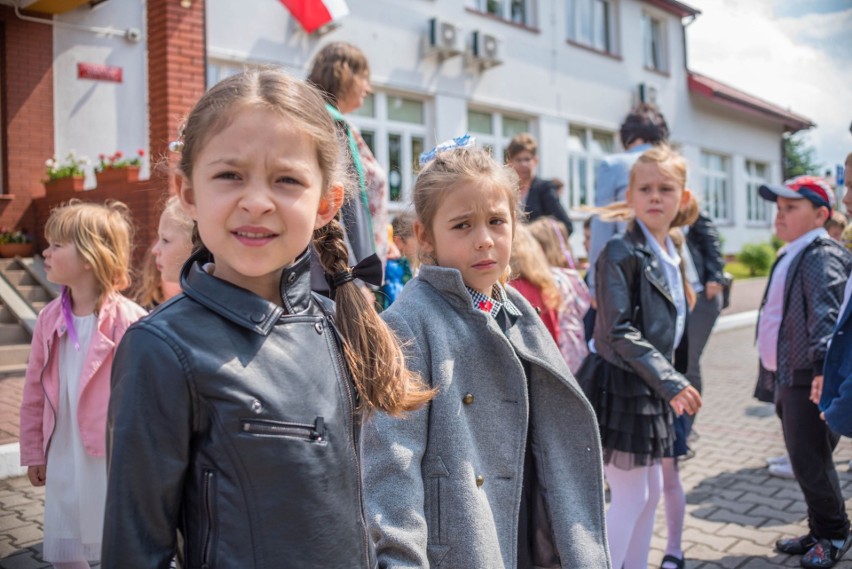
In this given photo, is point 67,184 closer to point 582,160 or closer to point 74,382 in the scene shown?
point 74,382

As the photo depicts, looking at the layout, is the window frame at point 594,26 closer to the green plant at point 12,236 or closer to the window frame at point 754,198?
the window frame at point 754,198

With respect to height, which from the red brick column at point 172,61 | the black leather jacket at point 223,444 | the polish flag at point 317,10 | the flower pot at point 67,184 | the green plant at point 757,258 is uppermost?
the polish flag at point 317,10

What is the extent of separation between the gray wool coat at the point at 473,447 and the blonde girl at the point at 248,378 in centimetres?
27

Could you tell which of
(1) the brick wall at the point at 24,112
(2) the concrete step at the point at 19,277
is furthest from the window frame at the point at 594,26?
(2) the concrete step at the point at 19,277

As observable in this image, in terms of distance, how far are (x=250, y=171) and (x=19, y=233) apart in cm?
966

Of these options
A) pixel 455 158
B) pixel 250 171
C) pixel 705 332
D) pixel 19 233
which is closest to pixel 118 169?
pixel 19 233

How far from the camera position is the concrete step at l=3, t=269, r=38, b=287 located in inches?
346

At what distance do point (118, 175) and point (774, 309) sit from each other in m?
7.00

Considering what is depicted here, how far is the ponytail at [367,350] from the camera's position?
5.17ft

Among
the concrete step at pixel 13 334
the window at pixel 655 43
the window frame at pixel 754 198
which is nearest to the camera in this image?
the concrete step at pixel 13 334

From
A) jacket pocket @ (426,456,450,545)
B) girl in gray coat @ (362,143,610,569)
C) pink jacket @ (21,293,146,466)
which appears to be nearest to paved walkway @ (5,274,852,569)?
pink jacket @ (21,293,146,466)

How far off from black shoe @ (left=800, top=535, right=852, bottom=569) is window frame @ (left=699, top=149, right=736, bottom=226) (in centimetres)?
1968

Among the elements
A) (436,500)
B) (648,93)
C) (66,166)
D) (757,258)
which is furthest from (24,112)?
(757,258)

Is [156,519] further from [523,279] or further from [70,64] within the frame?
[70,64]
